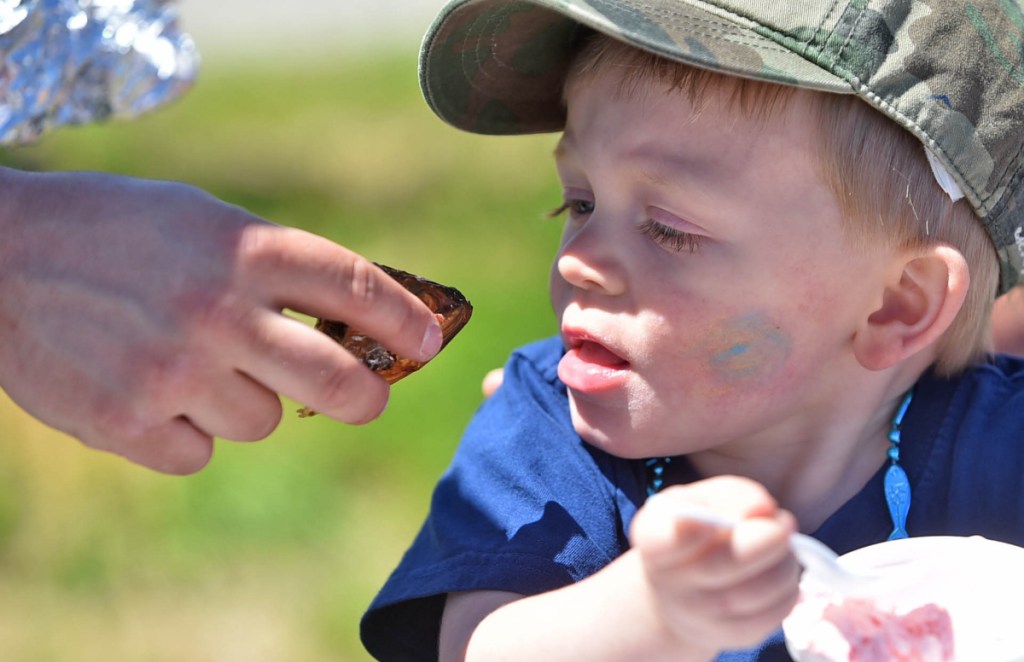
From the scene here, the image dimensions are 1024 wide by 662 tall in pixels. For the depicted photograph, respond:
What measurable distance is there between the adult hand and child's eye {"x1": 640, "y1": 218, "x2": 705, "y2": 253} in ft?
1.04

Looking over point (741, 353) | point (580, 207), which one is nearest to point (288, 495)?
point (580, 207)

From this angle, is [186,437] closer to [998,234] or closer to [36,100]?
[36,100]

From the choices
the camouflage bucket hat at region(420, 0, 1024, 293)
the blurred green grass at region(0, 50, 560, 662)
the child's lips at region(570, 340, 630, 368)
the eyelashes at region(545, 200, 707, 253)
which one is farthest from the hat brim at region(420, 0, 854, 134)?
the blurred green grass at region(0, 50, 560, 662)

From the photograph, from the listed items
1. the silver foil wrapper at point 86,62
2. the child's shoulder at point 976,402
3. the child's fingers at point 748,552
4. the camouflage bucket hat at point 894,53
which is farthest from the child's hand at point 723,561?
the silver foil wrapper at point 86,62

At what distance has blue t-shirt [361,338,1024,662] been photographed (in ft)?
4.59

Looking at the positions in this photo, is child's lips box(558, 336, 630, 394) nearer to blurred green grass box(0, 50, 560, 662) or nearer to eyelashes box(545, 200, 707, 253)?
eyelashes box(545, 200, 707, 253)

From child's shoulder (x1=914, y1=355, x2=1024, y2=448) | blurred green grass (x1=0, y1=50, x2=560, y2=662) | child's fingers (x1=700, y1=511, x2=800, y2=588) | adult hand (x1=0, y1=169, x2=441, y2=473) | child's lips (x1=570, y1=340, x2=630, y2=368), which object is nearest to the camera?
child's fingers (x1=700, y1=511, x2=800, y2=588)

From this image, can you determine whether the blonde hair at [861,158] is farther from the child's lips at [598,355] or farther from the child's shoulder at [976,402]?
the child's lips at [598,355]

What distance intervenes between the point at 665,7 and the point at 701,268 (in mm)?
288

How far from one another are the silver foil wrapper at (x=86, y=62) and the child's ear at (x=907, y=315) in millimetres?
941

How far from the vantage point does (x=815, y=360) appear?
4.82ft

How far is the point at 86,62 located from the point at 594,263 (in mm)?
728

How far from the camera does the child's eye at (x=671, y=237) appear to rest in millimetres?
1389

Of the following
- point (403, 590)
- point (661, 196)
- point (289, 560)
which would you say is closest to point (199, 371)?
point (403, 590)
